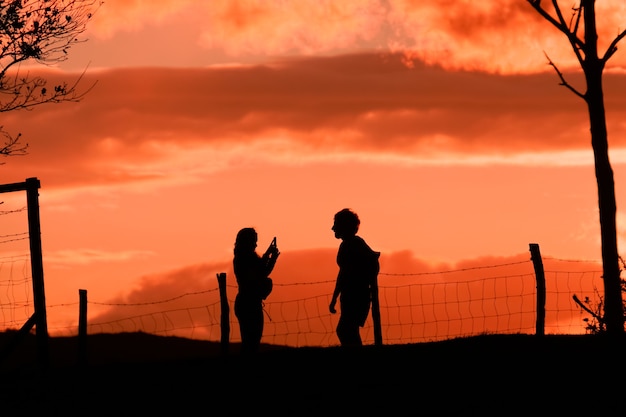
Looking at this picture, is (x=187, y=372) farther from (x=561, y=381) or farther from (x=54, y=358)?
(x=54, y=358)

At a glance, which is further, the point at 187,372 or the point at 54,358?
the point at 54,358

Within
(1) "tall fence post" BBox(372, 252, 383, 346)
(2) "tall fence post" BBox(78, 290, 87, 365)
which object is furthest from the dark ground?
(2) "tall fence post" BBox(78, 290, 87, 365)

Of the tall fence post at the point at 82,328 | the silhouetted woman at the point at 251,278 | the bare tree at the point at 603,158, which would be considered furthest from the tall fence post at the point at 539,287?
the tall fence post at the point at 82,328

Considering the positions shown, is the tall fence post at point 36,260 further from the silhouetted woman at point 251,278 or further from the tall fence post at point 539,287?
the tall fence post at point 539,287

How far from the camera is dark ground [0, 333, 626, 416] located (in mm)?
11859

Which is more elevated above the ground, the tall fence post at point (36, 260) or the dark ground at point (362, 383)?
the tall fence post at point (36, 260)

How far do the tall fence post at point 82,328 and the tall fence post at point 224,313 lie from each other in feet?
8.69

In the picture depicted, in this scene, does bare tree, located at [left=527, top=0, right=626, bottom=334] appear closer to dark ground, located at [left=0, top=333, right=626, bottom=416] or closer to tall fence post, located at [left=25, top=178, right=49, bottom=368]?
dark ground, located at [left=0, top=333, right=626, bottom=416]

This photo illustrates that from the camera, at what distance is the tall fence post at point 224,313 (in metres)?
19.2

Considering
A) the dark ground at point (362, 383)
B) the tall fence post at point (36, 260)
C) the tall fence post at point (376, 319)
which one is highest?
the tall fence post at point (36, 260)

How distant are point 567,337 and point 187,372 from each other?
583 cm

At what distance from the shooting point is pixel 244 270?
14617 millimetres

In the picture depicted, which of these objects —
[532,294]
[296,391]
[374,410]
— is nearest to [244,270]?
[296,391]

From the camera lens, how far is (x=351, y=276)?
15.2 meters
